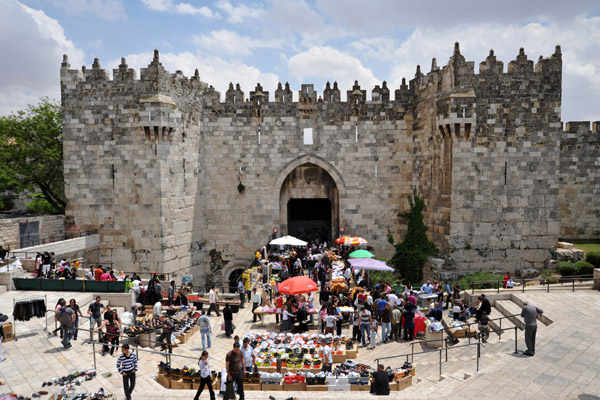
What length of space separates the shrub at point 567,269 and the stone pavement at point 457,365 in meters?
5.95

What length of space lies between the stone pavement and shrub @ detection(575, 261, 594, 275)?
6022mm

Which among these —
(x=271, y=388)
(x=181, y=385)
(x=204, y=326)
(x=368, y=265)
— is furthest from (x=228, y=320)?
(x=368, y=265)

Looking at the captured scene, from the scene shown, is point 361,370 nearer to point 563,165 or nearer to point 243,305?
point 243,305

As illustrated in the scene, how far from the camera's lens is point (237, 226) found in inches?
1029

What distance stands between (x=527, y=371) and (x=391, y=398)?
→ 12.2ft

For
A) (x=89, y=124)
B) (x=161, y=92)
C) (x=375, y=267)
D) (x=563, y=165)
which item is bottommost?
(x=375, y=267)

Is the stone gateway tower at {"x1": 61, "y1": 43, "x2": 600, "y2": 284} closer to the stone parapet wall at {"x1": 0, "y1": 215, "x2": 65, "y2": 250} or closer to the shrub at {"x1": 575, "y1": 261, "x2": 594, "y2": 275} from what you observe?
the stone parapet wall at {"x1": 0, "y1": 215, "x2": 65, "y2": 250}

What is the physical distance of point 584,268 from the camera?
2050 centimetres

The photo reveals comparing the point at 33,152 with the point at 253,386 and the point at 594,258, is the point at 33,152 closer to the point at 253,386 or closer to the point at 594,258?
the point at 253,386

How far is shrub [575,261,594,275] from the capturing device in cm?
2041

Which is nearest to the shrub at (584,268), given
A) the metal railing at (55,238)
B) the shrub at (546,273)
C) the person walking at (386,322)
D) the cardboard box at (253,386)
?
the shrub at (546,273)

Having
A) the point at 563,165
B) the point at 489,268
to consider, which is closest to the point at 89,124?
the point at 489,268

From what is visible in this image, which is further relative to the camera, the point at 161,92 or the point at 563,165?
the point at 563,165

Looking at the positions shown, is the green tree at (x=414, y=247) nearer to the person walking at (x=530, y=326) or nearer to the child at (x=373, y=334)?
the child at (x=373, y=334)
